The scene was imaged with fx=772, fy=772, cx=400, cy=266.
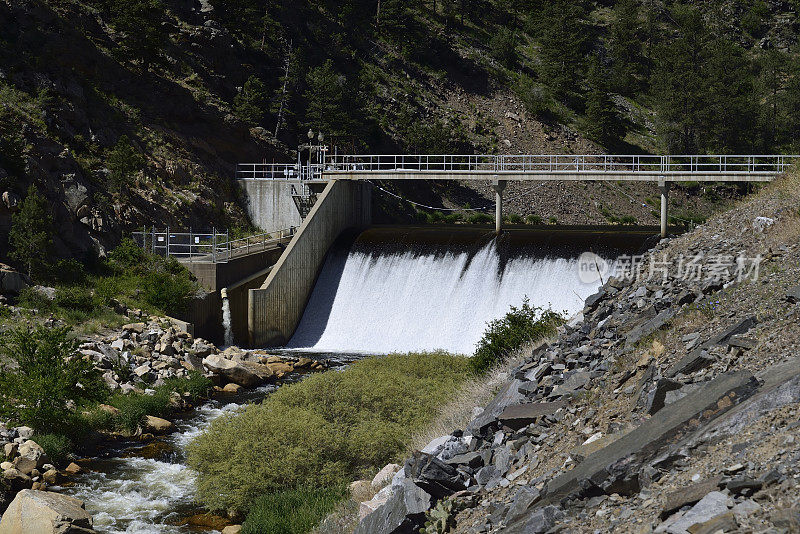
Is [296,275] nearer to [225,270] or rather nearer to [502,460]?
[225,270]

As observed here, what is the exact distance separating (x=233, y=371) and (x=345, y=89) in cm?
3667

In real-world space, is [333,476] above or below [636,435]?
below

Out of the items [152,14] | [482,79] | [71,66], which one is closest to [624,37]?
[482,79]

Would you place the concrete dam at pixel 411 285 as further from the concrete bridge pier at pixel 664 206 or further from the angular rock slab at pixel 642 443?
the angular rock slab at pixel 642 443

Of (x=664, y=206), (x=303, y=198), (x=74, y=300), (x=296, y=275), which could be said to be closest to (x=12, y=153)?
(x=74, y=300)

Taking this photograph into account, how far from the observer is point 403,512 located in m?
9.93

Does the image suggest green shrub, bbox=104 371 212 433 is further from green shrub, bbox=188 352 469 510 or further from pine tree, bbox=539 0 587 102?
pine tree, bbox=539 0 587 102

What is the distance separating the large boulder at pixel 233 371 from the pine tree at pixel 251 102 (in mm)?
25901

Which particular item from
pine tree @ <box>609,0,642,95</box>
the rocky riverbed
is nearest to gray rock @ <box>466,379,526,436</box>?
the rocky riverbed

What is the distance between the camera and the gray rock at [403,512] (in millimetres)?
9859

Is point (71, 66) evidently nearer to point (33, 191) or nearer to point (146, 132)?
point (146, 132)

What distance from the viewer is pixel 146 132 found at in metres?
44.0

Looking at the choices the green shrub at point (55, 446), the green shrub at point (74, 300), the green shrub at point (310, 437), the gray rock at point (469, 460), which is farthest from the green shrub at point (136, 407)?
the gray rock at point (469, 460)

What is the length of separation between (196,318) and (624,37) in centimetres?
6816
